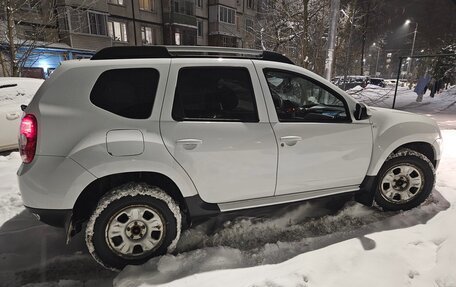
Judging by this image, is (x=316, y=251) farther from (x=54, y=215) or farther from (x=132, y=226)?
(x=54, y=215)

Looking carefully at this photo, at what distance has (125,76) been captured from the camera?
2.59m

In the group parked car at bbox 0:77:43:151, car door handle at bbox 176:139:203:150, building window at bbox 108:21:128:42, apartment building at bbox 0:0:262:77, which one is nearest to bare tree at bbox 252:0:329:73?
apartment building at bbox 0:0:262:77

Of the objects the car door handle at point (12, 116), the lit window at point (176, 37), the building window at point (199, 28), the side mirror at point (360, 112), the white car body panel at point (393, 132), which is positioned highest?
the building window at point (199, 28)

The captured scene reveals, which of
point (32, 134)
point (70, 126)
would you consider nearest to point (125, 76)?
point (70, 126)

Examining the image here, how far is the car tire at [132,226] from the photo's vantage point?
2.59 m

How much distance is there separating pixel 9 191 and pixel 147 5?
1022 inches

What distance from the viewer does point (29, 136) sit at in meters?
2.44

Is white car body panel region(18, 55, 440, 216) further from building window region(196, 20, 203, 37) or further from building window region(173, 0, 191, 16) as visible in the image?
building window region(196, 20, 203, 37)

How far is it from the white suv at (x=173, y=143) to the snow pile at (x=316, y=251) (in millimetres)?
344

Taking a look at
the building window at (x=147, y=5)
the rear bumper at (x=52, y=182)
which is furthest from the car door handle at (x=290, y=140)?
the building window at (x=147, y=5)

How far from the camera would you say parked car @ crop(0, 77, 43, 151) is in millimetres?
5859

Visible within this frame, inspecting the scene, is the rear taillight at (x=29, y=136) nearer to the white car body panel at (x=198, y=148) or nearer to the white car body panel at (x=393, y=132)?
the white car body panel at (x=198, y=148)

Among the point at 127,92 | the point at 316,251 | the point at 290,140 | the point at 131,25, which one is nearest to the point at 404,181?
the point at 316,251

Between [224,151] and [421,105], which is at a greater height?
[224,151]
